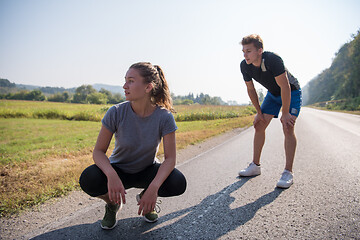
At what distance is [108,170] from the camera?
201 cm

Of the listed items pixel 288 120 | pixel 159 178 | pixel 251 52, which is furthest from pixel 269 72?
pixel 159 178

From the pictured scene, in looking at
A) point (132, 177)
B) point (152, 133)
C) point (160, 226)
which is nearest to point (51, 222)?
point (132, 177)

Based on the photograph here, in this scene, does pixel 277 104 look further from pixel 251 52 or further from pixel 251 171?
pixel 251 171

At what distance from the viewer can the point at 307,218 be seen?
7.55 ft

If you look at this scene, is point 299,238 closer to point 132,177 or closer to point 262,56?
point 132,177

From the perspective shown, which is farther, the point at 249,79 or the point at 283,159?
the point at 283,159

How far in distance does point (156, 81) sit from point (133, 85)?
247 millimetres

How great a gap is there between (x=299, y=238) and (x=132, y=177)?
162cm

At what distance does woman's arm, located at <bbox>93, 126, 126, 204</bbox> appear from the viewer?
1.95 meters

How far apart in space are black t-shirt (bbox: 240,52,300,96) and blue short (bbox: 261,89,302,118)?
0.27 ft

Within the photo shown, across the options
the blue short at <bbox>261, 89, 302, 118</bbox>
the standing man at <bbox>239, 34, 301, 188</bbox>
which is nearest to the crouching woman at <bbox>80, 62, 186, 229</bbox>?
the standing man at <bbox>239, 34, 301, 188</bbox>

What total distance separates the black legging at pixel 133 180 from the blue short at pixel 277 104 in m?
2.12

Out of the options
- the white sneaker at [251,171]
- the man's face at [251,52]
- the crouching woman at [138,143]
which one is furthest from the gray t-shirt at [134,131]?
the white sneaker at [251,171]

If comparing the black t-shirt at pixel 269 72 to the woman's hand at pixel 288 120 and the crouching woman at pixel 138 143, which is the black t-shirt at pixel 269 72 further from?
the crouching woman at pixel 138 143
